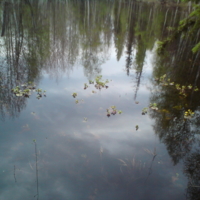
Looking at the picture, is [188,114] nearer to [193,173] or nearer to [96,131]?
[193,173]

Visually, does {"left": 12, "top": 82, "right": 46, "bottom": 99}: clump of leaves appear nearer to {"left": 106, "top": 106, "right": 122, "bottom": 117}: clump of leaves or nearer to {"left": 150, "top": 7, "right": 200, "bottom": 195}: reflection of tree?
{"left": 106, "top": 106, "right": 122, "bottom": 117}: clump of leaves

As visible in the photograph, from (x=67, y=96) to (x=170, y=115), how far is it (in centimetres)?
563

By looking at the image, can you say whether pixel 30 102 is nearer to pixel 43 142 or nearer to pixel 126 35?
pixel 43 142

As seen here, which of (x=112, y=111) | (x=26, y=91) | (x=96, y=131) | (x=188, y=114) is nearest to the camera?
(x=96, y=131)

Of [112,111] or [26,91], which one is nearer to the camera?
[112,111]

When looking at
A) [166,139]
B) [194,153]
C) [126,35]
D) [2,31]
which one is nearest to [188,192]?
[194,153]

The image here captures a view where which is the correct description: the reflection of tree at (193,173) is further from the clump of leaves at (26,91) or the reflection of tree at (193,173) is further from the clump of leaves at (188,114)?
the clump of leaves at (26,91)

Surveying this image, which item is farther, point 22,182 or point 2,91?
point 2,91

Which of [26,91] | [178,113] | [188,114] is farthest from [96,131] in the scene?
[26,91]

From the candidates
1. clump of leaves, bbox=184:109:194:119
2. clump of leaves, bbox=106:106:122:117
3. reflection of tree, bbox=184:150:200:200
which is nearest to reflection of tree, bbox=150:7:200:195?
reflection of tree, bbox=184:150:200:200

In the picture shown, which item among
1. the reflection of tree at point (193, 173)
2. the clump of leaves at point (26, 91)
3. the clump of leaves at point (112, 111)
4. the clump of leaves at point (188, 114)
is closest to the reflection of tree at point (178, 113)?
the reflection of tree at point (193, 173)

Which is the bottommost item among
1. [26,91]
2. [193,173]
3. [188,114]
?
[193,173]

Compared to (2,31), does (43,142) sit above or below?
below

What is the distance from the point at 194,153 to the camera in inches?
274
